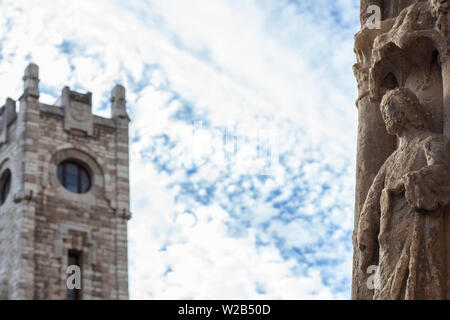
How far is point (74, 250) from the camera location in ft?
149

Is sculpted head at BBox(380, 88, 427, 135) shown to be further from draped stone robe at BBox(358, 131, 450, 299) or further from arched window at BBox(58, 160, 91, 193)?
arched window at BBox(58, 160, 91, 193)

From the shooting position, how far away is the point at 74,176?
4712 centimetres

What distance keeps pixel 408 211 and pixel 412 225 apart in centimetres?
11

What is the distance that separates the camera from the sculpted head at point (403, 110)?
7.86 meters

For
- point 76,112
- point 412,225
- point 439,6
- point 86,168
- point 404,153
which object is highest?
point 76,112

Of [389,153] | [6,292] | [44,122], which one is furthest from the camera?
[44,122]

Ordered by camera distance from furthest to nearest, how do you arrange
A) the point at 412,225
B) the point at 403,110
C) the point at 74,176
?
the point at 74,176 → the point at 403,110 → the point at 412,225

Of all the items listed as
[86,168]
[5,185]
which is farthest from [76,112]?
[5,185]

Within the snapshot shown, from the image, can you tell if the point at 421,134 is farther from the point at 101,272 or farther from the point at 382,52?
the point at 101,272

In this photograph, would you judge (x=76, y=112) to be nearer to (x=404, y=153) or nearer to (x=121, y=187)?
(x=121, y=187)

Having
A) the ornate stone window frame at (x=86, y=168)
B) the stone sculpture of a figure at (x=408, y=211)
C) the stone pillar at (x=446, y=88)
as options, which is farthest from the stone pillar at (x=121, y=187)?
the stone pillar at (x=446, y=88)

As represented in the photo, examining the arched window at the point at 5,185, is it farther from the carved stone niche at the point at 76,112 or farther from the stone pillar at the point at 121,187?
the stone pillar at the point at 121,187

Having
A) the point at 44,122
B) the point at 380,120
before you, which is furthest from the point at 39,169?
the point at 380,120
